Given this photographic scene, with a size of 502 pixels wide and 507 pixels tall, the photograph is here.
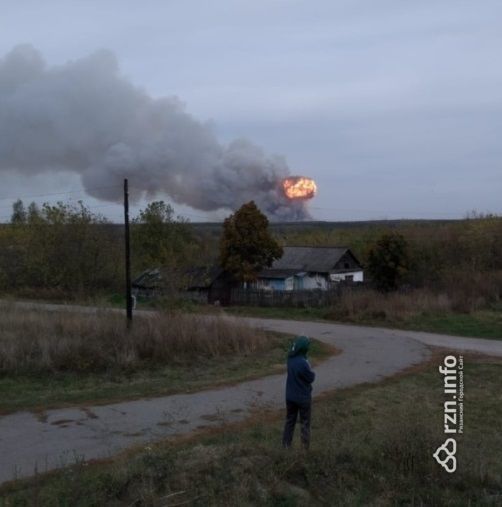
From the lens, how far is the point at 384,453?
8414 millimetres

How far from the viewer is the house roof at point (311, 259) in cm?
5291

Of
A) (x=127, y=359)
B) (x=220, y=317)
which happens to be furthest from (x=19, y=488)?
(x=220, y=317)

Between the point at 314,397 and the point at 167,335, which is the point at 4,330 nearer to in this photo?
the point at 167,335

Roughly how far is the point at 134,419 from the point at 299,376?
14.5ft

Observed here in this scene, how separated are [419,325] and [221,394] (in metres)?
19.2

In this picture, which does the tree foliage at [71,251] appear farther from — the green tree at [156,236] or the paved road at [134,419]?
the paved road at [134,419]

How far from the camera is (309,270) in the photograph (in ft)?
173

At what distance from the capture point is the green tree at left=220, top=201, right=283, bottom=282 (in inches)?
1790

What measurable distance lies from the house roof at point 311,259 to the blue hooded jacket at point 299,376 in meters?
42.5

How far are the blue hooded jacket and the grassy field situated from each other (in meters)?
6.16

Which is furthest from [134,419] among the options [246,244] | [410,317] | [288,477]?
[246,244]

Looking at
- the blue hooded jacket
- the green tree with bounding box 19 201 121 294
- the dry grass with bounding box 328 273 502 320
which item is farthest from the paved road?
the green tree with bounding box 19 201 121 294

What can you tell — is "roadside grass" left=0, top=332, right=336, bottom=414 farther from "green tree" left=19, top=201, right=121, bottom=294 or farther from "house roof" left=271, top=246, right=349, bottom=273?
"house roof" left=271, top=246, right=349, bottom=273

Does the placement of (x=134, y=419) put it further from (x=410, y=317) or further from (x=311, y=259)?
(x=311, y=259)
